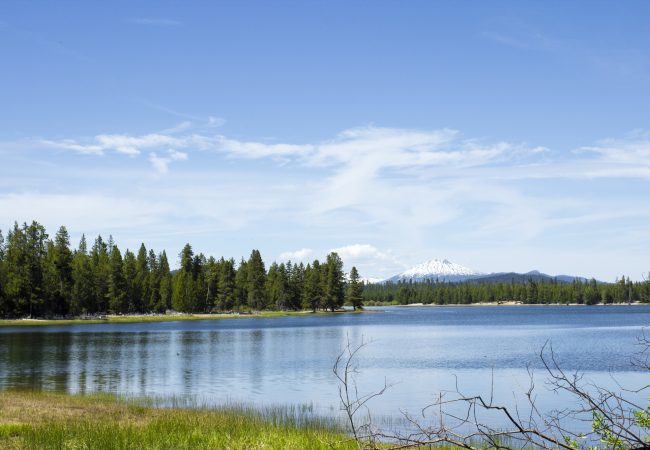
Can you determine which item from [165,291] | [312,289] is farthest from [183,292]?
[312,289]

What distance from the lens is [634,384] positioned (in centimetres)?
3909

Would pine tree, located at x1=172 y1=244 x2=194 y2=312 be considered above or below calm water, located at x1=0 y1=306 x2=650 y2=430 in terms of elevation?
above

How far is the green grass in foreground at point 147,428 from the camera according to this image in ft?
61.8

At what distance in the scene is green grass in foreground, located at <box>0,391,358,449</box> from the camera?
18828 millimetres

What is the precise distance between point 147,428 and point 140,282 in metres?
138

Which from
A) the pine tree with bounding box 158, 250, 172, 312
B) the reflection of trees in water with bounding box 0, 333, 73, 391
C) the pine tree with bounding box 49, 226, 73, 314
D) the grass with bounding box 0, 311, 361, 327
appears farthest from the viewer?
the pine tree with bounding box 158, 250, 172, 312

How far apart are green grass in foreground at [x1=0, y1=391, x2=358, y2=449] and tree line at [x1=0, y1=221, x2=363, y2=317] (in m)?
97.3

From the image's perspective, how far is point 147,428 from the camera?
21.7 metres

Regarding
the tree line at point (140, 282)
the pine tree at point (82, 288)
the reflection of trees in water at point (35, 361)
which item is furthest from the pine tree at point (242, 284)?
the reflection of trees in water at point (35, 361)

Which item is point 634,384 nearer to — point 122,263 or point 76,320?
point 76,320

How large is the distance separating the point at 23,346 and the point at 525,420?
57.8m

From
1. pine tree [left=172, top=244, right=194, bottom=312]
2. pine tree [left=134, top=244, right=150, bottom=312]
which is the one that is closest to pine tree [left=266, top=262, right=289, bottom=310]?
pine tree [left=172, top=244, right=194, bottom=312]

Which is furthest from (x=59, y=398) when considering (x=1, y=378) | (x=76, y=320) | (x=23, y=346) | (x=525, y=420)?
(x=76, y=320)

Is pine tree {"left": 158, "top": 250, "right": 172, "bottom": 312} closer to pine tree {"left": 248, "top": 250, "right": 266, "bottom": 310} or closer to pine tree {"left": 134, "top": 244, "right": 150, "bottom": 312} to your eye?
pine tree {"left": 134, "top": 244, "right": 150, "bottom": 312}
